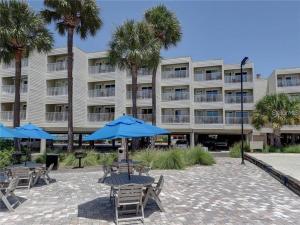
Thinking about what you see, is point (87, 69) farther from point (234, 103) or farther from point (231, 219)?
point (231, 219)

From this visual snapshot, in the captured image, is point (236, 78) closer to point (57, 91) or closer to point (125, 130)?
point (57, 91)

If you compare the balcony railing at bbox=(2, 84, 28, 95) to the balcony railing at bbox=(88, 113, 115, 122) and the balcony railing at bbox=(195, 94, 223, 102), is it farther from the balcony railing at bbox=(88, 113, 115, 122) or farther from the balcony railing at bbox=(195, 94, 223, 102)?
the balcony railing at bbox=(195, 94, 223, 102)

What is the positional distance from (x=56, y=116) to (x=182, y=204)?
95.4ft

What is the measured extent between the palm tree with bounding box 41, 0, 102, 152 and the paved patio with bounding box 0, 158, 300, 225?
1018 centimetres

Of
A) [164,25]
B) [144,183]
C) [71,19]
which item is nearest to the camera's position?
[144,183]

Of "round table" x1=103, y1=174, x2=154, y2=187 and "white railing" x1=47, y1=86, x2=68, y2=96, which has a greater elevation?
"white railing" x1=47, y1=86, x2=68, y2=96

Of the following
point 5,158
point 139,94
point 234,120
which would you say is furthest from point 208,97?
point 5,158

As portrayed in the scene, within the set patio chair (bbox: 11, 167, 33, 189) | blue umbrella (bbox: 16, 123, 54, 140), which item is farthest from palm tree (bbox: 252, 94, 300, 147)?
patio chair (bbox: 11, 167, 33, 189)

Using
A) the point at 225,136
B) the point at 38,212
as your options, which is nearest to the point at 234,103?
the point at 225,136

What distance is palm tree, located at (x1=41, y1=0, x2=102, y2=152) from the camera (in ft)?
70.8

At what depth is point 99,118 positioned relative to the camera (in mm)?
35438

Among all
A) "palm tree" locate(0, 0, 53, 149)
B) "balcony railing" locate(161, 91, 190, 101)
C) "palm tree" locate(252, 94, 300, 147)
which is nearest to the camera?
"palm tree" locate(0, 0, 53, 149)

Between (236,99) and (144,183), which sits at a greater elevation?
(236,99)

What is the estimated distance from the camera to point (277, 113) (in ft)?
93.9
